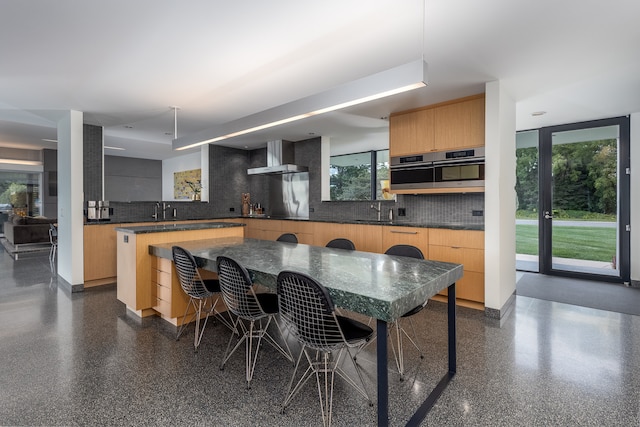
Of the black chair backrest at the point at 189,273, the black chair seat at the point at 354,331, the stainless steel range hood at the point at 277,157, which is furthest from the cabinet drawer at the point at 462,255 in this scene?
the stainless steel range hood at the point at 277,157

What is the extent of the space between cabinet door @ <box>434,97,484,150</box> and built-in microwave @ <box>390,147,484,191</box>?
0.34 ft

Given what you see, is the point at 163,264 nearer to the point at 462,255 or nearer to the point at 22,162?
the point at 462,255

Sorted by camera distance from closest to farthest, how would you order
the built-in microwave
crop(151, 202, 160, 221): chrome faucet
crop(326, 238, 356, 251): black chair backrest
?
1. crop(326, 238, 356, 251): black chair backrest
2. the built-in microwave
3. crop(151, 202, 160, 221): chrome faucet

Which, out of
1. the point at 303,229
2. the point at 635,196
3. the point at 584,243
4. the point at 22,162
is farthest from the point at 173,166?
the point at 635,196

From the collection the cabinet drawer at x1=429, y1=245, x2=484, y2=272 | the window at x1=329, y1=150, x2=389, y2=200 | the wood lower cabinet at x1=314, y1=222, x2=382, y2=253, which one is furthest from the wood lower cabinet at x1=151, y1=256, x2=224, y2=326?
the window at x1=329, y1=150, x2=389, y2=200

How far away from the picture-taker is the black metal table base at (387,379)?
1509mm

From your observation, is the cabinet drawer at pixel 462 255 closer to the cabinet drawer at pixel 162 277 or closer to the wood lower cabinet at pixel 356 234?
the wood lower cabinet at pixel 356 234

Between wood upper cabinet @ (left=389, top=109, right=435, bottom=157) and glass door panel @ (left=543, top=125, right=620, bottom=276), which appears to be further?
glass door panel @ (left=543, top=125, right=620, bottom=276)

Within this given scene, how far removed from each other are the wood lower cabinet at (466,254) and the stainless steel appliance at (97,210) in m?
4.69

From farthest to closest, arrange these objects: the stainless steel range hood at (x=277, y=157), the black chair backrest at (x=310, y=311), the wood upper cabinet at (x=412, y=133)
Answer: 1. the stainless steel range hood at (x=277, y=157)
2. the wood upper cabinet at (x=412, y=133)
3. the black chair backrest at (x=310, y=311)

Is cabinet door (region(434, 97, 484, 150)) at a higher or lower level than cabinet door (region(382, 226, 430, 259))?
higher

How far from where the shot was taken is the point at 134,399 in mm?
1984

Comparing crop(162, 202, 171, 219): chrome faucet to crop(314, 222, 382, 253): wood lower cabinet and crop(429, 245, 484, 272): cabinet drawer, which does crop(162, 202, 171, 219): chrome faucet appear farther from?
crop(429, 245, 484, 272): cabinet drawer

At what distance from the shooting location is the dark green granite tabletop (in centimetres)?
152
